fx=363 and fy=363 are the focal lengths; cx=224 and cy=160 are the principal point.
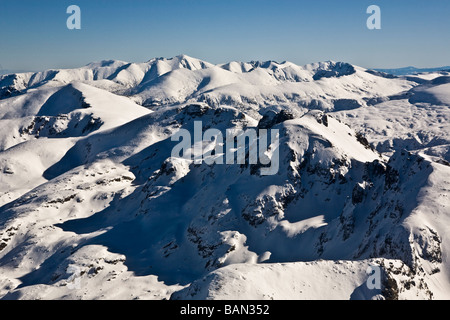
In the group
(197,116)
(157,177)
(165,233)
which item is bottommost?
(165,233)

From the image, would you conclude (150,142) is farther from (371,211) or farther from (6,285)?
(371,211)

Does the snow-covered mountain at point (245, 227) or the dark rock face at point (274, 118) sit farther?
the dark rock face at point (274, 118)

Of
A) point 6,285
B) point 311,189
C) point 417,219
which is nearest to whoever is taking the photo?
point 417,219

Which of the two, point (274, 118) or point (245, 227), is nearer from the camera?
point (245, 227)

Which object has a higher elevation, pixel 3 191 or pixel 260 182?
pixel 260 182

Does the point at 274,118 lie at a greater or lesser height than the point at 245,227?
greater

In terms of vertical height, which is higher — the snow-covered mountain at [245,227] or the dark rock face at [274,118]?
the dark rock face at [274,118]
